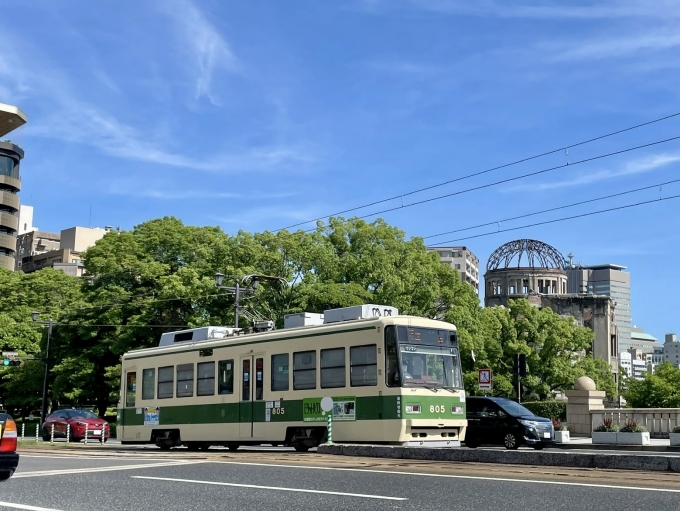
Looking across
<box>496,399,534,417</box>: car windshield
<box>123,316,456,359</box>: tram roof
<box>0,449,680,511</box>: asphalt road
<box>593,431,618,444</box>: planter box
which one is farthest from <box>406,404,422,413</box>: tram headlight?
<box>593,431,618,444</box>: planter box

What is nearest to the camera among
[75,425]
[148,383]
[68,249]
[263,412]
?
[263,412]

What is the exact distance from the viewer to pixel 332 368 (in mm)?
21438

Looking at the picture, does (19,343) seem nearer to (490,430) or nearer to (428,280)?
(428,280)

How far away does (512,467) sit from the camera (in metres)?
14.2

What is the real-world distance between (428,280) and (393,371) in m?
28.7

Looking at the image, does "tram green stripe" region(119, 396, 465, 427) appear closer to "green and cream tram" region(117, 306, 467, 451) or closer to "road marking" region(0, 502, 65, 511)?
"green and cream tram" region(117, 306, 467, 451)

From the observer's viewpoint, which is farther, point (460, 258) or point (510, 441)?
point (460, 258)

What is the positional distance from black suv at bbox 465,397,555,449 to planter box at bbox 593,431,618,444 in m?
3.65

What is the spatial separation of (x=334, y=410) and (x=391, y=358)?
2.17 m

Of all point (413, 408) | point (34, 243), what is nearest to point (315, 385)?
point (413, 408)

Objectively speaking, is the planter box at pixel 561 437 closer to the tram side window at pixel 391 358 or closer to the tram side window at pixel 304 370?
the tram side window at pixel 304 370

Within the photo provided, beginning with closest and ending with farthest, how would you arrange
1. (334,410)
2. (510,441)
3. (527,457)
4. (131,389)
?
(527,457)
(334,410)
(510,441)
(131,389)

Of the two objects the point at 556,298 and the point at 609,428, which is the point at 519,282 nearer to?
the point at 556,298

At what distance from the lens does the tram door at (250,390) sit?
2320 cm
